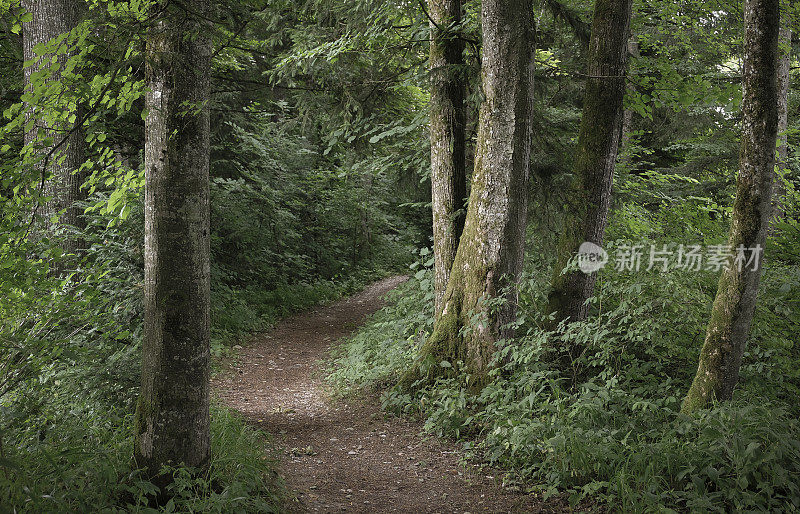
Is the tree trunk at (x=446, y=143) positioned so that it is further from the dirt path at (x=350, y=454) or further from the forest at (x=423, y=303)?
the dirt path at (x=350, y=454)

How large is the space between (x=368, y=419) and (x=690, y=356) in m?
3.92

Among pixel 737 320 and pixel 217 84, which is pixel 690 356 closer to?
pixel 737 320

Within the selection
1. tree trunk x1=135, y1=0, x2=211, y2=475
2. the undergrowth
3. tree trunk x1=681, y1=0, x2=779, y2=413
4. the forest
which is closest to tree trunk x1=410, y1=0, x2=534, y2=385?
the forest

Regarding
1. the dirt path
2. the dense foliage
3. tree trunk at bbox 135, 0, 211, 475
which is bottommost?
the dirt path

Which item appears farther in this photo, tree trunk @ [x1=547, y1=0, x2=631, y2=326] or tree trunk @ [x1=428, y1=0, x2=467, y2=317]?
tree trunk @ [x1=428, y1=0, x2=467, y2=317]

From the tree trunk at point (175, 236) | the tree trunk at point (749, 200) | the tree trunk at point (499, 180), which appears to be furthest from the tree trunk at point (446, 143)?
the tree trunk at point (175, 236)

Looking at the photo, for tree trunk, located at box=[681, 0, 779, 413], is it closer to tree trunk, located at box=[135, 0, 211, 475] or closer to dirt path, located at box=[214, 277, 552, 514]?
dirt path, located at box=[214, 277, 552, 514]

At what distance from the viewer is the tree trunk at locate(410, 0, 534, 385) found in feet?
21.0

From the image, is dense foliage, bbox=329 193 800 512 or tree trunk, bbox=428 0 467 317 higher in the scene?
tree trunk, bbox=428 0 467 317

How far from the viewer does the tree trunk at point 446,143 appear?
766 centimetres

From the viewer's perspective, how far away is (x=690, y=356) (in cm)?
593

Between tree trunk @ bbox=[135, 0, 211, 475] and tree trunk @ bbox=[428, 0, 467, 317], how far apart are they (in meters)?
4.25

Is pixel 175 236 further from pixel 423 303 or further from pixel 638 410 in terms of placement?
pixel 423 303

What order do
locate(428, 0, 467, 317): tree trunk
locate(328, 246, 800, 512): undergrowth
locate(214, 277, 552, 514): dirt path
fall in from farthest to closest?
1. locate(428, 0, 467, 317): tree trunk
2. locate(214, 277, 552, 514): dirt path
3. locate(328, 246, 800, 512): undergrowth
